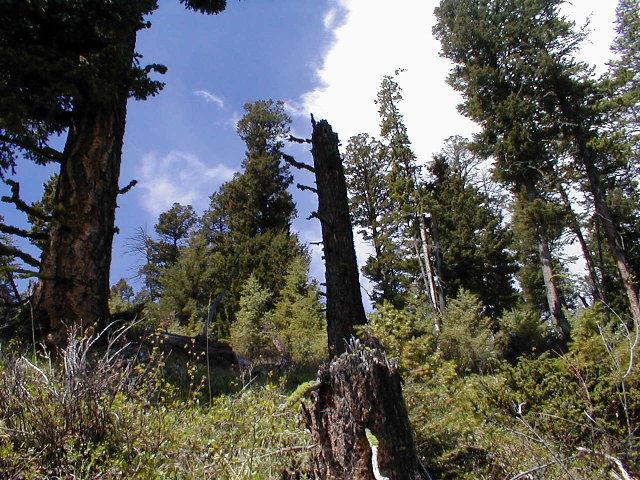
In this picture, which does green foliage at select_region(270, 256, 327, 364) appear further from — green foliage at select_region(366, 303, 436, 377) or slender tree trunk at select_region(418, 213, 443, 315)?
green foliage at select_region(366, 303, 436, 377)

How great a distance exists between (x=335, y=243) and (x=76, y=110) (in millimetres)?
4501

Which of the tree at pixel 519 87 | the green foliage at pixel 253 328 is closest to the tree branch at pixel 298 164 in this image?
the green foliage at pixel 253 328

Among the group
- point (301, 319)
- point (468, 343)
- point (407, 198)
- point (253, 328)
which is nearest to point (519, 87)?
point (407, 198)

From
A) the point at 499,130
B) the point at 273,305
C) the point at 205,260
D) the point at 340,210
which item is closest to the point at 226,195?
the point at 205,260

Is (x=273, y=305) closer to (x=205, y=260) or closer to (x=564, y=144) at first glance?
(x=205, y=260)

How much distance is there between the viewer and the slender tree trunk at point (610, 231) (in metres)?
13.5

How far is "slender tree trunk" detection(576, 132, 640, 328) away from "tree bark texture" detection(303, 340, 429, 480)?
13.6 meters

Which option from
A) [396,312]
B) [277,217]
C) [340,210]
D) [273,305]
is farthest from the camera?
[277,217]

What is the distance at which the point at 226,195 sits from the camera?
27.0 m

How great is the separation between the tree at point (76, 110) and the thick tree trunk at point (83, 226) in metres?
0.01

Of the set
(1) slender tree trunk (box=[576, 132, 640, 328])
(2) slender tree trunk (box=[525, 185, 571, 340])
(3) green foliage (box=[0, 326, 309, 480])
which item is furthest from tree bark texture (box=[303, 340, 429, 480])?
(2) slender tree trunk (box=[525, 185, 571, 340])

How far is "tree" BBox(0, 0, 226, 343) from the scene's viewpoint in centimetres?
537

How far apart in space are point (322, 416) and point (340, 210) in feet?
17.1

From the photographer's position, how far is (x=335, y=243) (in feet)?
24.5
